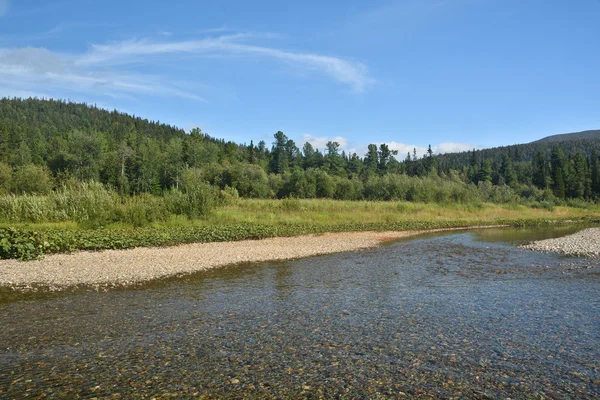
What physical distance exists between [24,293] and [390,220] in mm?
35919

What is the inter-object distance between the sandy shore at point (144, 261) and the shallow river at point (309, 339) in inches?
57.9

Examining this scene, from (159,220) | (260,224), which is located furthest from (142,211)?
(260,224)

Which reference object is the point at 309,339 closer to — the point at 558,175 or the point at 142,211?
the point at 142,211

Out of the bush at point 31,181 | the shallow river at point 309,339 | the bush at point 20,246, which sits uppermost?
the bush at point 31,181

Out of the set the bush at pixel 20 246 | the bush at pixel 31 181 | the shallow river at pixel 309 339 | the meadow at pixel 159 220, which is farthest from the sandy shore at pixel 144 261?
the bush at pixel 31 181

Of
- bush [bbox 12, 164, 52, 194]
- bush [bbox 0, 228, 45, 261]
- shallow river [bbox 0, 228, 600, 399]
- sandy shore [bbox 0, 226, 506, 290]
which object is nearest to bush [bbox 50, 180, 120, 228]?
bush [bbox 0, 228, 45, 261]

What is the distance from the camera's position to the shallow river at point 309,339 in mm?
6625

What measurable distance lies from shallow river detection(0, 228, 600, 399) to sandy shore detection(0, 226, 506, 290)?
1.47 m

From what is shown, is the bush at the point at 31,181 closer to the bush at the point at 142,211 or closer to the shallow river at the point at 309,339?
the bush at the point at 142,211

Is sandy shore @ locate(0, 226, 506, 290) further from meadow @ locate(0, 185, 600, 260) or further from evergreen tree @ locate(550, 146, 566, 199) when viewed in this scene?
evergreen tree @ locate(550, 146, 566, 199)

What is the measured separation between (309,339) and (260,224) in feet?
76.6

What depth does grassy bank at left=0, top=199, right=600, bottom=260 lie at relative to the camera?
19.6 metres

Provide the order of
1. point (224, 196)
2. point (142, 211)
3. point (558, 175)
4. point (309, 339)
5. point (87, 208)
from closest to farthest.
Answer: point (309, 339) < point (87, 208) < point (142, 211) < point (224, 196) < point (558, 175)

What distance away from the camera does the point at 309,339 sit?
8797mm
